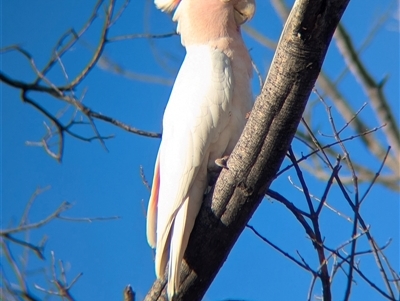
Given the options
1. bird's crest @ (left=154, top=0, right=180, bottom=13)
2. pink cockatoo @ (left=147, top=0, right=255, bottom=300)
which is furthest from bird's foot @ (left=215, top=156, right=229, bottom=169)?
bird's crest @ (left=154, top=0, right=180, bottom=13)

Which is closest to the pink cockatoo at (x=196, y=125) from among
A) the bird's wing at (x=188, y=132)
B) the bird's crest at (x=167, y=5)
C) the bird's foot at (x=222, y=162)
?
the bird's wing at (x=188, y=132)

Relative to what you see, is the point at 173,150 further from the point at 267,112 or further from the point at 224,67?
the point at 267,112

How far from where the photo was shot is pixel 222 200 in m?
2.04

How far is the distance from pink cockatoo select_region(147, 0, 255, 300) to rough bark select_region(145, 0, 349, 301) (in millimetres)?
87

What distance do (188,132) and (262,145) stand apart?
0.57m

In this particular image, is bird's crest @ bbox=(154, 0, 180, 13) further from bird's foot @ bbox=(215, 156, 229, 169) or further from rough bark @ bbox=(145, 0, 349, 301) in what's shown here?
rough bark @ bbox=(145, 0, 349, 301)

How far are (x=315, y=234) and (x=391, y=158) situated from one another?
9.03 feet

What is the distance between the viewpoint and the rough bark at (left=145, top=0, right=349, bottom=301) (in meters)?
1.59

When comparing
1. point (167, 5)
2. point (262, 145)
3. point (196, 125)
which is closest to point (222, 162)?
point (196, 125)

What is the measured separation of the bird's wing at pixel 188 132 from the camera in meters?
2.29

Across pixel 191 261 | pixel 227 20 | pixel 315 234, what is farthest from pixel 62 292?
pixel 227 20

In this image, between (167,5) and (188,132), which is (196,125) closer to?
A: (188,132)

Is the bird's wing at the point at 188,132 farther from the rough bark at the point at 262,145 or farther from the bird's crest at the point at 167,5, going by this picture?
the bird's crest at the point at 167,5

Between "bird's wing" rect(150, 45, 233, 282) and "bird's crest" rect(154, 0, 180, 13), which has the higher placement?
"bird's crest" rect(154, 0, 180, 13)
